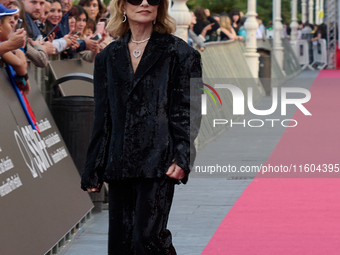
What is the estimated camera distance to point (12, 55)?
563 centimetres

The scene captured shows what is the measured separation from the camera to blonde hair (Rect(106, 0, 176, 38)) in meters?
4.17

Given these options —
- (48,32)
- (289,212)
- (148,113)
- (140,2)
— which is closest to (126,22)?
(140,2)

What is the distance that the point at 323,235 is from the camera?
633 centimetres

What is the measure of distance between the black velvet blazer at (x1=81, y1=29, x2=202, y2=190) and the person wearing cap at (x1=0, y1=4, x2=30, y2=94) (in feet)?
4.87

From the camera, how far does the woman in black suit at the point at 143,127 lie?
3977 mm

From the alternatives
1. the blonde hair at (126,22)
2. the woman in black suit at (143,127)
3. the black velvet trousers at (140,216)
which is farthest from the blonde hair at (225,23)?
the black velvet trousers at (140,216)

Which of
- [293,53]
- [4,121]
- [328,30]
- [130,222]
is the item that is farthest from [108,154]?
[328,30]

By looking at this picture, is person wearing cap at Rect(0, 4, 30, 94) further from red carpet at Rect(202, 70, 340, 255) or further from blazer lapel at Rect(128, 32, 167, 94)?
red carpet at Rect(202, 70, 340, 255)

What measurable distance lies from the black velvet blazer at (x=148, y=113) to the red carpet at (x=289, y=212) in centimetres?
201

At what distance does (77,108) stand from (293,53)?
25.9 metres

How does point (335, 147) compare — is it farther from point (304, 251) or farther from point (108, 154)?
point (108, 154)

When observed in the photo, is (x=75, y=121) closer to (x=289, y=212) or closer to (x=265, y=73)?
(x=289, y=212)

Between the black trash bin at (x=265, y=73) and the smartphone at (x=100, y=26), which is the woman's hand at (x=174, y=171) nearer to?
the smartphone at (x=100, y=26)

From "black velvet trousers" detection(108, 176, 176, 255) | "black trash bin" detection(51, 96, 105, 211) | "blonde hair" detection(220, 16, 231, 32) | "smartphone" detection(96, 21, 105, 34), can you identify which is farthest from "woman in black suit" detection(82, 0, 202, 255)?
"blonde hair" detection(220, 16, 231, 32)
